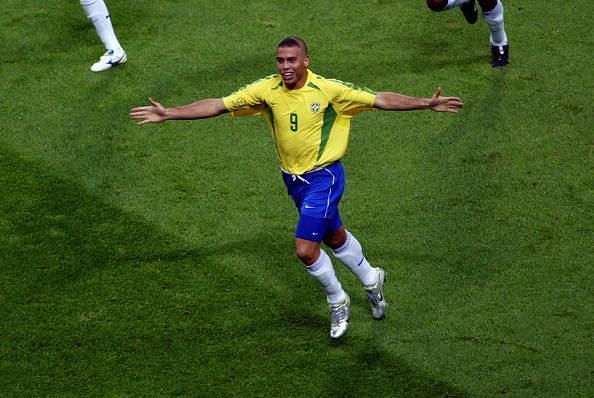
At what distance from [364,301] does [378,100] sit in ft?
6.10

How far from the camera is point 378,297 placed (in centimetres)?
880

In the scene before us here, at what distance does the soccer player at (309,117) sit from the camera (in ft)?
27.0

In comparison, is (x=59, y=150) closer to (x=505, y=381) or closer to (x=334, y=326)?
(x=334, y=326)

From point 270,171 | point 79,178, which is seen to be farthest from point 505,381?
point 79,178

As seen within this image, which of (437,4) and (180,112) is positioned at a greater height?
(180,112)

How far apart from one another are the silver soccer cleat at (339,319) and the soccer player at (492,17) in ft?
14.8

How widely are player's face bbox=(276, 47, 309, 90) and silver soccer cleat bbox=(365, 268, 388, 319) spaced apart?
1.79 m

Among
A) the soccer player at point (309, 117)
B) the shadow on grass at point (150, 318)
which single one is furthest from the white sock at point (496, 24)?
the soccer player at point (309, 117)

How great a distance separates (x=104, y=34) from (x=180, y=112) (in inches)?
180

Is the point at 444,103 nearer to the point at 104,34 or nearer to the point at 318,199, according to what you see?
the point at 318,199

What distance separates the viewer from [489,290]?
29.9ft

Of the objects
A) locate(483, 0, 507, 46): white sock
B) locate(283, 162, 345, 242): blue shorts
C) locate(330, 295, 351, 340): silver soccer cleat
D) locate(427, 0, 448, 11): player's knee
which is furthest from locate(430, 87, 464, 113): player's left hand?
locate(483, 0, 507, 46): white sock

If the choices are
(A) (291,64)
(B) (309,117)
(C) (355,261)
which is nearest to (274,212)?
(C) (355,261)

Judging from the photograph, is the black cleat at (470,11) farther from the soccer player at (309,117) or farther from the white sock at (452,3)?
the soccer player at (309,117)
